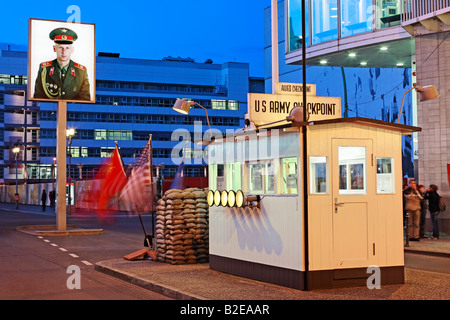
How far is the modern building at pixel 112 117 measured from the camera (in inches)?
4343

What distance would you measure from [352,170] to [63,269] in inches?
298

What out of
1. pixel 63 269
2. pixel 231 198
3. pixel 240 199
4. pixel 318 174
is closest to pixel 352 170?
pixel 318 174

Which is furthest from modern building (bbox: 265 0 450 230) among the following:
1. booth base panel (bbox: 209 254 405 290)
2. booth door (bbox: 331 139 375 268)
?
booth base panel (bbox: 209 254 405 290)

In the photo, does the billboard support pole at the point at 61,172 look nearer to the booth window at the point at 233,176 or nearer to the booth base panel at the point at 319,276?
the booth window at the point at 233,176

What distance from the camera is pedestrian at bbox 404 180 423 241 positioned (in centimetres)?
2188

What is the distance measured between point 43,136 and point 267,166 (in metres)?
103

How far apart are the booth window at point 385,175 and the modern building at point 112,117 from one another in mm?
94026

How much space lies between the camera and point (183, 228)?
1519 cm

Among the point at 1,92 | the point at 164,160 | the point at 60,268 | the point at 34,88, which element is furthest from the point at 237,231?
the point at 1,92

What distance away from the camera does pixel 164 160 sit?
4459 inches

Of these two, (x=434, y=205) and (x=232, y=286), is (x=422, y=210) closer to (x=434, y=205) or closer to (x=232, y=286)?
(x=434, y=205)

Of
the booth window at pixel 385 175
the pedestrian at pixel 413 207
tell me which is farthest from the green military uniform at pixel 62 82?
the booth window at pixel 385 175
